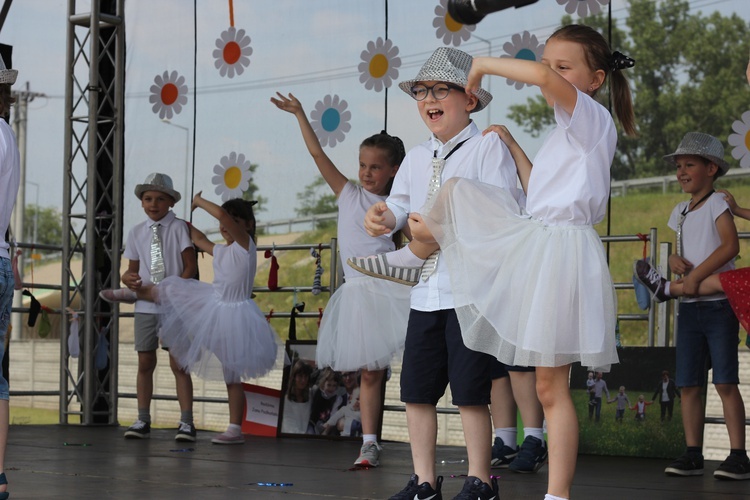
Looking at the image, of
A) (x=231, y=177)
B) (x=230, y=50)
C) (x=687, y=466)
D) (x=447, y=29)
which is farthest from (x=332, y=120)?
(x=687, y=466)

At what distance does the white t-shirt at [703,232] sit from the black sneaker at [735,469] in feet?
2.27

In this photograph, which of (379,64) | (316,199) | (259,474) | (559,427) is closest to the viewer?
(559,427)

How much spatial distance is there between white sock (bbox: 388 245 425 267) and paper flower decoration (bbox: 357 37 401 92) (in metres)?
3.90

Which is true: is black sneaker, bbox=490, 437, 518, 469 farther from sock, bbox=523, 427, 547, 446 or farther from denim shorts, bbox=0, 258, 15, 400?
denim shorts, bbox=0, 258, 15, 400

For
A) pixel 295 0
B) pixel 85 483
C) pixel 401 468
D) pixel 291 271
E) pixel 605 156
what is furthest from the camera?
pixel 291 271

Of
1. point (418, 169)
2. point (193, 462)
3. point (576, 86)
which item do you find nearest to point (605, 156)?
point (576, 86)

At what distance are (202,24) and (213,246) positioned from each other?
94.3 inches

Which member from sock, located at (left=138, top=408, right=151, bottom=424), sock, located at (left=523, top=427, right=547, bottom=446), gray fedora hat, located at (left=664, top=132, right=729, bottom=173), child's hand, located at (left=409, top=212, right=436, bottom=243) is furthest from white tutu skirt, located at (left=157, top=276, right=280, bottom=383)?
child's hand, located at (left=409, top=212, right=436, bottom=243)

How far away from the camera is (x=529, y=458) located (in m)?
4.61

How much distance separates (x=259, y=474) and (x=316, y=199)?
6161 mm

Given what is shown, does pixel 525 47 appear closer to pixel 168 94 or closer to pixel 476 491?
pixel 168 94

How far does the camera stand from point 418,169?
3.61m

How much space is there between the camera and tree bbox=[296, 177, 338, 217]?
924cm

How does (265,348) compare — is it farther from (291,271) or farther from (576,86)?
(291,271)
